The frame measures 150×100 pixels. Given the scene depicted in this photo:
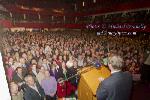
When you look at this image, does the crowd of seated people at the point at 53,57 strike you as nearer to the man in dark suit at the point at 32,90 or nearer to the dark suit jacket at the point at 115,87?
the man in dark suit at the point at 32,90

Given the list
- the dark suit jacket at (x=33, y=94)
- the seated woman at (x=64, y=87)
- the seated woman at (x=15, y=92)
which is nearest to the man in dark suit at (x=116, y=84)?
the seated woman at (x=64, y=87)

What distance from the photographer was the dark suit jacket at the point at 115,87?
2.58 metres

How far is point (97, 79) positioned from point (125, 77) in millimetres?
369

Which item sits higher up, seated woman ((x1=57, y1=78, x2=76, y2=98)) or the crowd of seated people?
the crowd of seated people

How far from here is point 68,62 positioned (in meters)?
2.95

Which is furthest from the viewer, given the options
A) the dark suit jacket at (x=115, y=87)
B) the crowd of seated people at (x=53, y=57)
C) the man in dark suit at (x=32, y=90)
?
the man in dark suit at (x=32, y=90)

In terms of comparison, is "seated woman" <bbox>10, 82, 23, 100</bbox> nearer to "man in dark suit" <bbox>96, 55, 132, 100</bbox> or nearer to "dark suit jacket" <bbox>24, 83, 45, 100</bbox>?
"dark suit jacket" <bbox>24, 83, 45, 100</bbox>

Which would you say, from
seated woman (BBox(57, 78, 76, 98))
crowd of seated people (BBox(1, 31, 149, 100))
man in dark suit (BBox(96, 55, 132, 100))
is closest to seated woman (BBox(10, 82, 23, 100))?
crowd of seated people (BBox(1, 31, 149, 100))

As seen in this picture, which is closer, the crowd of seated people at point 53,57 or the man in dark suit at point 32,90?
the crowd of seated people at point 53,57

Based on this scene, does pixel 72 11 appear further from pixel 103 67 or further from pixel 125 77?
pixel 125 77

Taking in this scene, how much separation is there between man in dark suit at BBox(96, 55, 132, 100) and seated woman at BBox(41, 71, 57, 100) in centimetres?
56

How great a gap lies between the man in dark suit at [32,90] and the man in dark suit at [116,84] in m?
0.69

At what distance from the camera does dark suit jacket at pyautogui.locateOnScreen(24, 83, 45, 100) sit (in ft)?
9.64

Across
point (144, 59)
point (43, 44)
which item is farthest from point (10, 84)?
point (144, 59)
